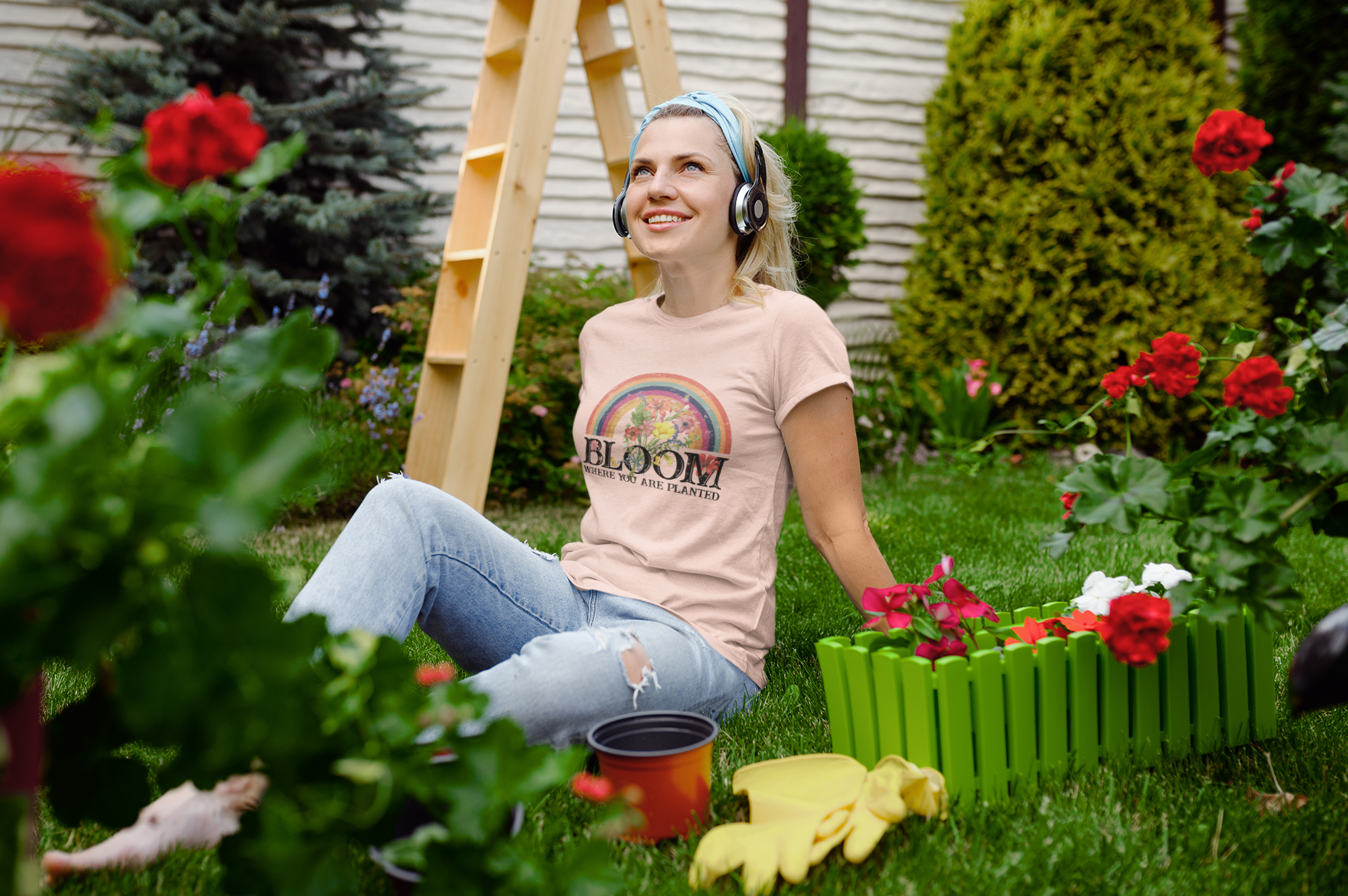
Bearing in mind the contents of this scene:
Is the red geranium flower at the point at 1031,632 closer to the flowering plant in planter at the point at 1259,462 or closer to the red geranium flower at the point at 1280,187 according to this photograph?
the flowering plant in planter at the point at 1259,462

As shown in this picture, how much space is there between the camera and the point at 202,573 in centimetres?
66

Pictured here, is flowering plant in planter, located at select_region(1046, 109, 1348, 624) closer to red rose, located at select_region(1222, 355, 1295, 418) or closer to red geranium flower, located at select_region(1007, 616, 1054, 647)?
red rose, located at select_region(1222, 355, 1295, 418)

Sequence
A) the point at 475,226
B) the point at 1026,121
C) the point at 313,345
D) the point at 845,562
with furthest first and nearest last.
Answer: the point at 1026,121
the point at 475,226
the point at 845,562
the point at 313,345

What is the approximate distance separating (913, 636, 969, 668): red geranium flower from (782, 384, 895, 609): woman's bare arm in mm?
230

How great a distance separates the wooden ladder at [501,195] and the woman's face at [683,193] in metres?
1.16

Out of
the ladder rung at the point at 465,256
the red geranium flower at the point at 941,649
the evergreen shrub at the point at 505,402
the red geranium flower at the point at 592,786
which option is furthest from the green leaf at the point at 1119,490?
the evergreen shrub at the point at 505,402

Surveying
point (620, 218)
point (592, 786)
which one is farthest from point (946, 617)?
point (620, 218)

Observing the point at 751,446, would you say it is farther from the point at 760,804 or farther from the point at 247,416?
the point at 247,416

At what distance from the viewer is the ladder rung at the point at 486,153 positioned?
9.92 feet

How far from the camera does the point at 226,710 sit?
676mm

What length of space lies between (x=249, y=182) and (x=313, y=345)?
170 millimetres

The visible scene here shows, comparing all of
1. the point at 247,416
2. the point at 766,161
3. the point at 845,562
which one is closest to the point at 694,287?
the point at 766,161

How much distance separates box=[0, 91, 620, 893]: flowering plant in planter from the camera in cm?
60

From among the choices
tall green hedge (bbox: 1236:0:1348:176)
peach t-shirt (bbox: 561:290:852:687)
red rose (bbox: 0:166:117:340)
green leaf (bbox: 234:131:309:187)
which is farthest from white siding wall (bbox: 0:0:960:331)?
red rose (bbox: 0:166:117:340)
